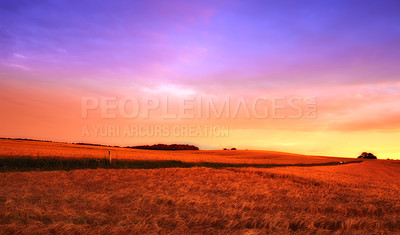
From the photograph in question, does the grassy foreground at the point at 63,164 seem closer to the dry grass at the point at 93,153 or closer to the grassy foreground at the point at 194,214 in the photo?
the dry grass at the point at 93,153

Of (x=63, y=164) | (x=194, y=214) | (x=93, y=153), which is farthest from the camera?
(x=93, y=153)

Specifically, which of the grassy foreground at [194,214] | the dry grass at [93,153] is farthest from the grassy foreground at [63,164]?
the grassy foreground at [194,214]

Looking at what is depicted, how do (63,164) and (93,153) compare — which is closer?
(63,164)

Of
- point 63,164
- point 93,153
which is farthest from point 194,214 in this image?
point 93,153

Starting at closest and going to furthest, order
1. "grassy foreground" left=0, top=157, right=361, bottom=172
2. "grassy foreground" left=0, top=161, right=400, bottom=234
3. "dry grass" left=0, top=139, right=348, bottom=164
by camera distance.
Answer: "grassy foreground" left=0, top=161, right=400, bottom=234
"grassy foreground" left=0, top=157, right=361, bottom=172
"dry grass" left=0, top=139, right=348, bottom=164

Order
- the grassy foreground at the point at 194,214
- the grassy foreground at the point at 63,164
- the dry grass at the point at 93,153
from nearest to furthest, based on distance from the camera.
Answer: the grassy foreground at the point at 194,214
the grassy foreground at the point at 63,164
the dry grass at the point at 93,153

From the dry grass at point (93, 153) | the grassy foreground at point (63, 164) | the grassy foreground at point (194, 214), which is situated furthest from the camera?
the dry grass at point (93, 153)

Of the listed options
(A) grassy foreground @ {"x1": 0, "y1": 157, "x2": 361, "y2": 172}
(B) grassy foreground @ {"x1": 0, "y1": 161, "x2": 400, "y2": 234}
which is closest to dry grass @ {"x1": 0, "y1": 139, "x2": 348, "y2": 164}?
(A) grassy foreground @ {"x1": 0, "y1": 157, "x2": 361, "y2": 172}

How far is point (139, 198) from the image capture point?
10398mm

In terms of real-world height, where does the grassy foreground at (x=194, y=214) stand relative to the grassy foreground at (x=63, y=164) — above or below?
above

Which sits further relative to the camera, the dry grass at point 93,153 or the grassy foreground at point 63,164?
the dry grass at point 93,153

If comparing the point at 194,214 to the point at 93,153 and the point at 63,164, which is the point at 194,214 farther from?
the point at 93,153

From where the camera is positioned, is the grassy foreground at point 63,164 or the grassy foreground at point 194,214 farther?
the grassy foreground at point 63,164

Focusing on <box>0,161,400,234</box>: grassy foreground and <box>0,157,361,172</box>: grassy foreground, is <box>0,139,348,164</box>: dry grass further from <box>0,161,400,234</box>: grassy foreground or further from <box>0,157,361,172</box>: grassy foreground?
<box>0,161,400,234</box>: grassy foreground
